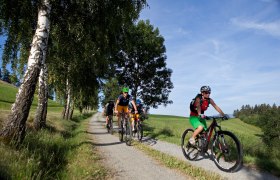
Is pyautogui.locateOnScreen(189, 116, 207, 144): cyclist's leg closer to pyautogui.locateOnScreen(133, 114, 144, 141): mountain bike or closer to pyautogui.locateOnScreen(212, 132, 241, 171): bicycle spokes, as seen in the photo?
pyautogui.locateOnScreen(212, 132, 241, 171): bicycle spokes

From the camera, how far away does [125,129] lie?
12117 millimetres

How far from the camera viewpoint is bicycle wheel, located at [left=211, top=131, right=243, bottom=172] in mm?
6840

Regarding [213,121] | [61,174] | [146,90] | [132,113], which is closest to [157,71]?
[146,90]

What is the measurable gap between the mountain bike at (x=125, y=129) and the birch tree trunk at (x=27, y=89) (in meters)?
4.96

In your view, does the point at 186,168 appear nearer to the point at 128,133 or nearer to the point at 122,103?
the point at 128,133

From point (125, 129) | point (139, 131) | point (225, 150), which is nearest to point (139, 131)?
point (139, 131)

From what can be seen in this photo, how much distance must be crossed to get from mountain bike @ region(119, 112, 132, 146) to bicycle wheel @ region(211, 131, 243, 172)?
15.7ft

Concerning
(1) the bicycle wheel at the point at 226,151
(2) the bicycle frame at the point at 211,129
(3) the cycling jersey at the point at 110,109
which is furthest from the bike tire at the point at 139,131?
(3) the cycling jersey at the point at 110,109

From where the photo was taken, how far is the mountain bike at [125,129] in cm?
1161

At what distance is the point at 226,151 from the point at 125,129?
229 inches

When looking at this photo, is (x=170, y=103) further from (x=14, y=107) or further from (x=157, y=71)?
(x=14, y=107)

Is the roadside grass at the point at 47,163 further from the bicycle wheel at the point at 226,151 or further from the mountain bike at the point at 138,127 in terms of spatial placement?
the mountain bike at the point at 138,127

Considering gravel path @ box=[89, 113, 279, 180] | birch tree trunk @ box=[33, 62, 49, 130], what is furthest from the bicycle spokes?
birch tree trunk @ box=[33, 62, 49, 130]

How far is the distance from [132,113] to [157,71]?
2178 cm
